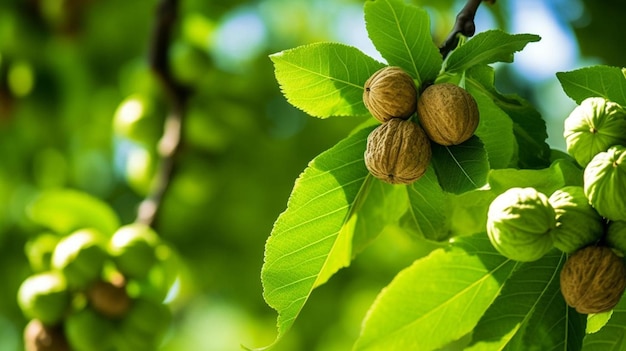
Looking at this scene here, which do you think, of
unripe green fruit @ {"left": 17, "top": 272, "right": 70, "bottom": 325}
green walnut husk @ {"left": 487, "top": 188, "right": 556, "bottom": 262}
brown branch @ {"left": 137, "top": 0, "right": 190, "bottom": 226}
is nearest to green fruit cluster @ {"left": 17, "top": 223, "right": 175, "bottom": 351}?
unripe green fruit @ {"left": 17, "top": 272, "right": 70, "bottom": 325}

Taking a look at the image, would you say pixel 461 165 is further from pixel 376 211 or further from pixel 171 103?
pixel 171 103

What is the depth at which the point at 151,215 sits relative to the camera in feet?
8.71

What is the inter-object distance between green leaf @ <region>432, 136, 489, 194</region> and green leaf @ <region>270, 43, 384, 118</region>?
0.48 ft

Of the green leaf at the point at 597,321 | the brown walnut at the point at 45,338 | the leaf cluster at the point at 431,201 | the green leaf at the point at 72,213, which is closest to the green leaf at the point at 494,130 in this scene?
the leaf cluster at the point at 431,201

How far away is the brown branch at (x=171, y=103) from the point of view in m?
2.63

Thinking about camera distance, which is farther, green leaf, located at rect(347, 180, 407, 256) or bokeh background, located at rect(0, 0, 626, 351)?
bokeh background, located at rect(0, 0, 626, 351)

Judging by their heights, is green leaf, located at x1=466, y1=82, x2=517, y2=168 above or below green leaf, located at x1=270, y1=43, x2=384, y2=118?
below

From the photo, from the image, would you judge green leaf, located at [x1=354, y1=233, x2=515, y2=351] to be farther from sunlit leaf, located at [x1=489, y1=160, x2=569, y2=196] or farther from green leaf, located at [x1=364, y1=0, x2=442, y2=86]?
green leaf, located at [x1=364, y1=0, x2=442, y2=86]

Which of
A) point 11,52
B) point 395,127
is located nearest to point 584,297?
point 395,127

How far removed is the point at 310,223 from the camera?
4.38 feet

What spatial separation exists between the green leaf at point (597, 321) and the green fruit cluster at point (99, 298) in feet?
3.88

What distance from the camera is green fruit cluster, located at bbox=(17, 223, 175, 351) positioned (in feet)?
7.04

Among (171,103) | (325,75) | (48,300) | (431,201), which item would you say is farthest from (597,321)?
(171,103)

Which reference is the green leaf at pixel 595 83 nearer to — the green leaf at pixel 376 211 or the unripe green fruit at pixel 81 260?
the green leaf at pixel 376 211
